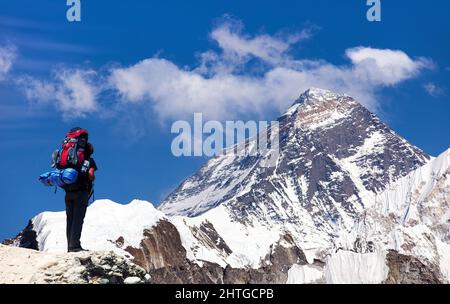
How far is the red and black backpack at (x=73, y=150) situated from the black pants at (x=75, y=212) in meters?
1.02

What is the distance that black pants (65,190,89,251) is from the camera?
28.5 m

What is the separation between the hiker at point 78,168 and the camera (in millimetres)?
27891

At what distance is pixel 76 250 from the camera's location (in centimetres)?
2905

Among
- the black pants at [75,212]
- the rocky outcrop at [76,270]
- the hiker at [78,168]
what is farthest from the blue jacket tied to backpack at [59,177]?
the rocky outcrop at [76,270]

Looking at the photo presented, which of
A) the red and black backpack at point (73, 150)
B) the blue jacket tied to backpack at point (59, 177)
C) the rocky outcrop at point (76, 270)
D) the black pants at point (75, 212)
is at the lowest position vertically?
the rocky outcrop at point (76, 270)

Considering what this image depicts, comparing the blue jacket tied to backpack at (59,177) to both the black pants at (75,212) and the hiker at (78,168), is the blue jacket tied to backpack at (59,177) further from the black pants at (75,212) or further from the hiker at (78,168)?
the black pants at (75,212)

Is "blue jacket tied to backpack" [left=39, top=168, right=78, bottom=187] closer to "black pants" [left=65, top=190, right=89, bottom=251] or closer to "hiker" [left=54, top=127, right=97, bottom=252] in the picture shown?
"hiker" [left=54, top=127, right=97, bottom=252]

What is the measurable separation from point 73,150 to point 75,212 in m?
1.98
